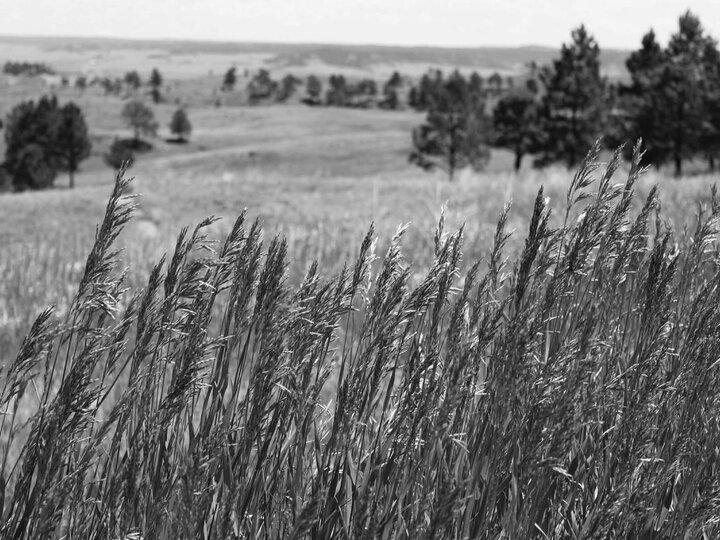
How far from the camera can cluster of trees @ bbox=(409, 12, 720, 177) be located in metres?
66.7

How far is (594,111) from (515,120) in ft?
66.1

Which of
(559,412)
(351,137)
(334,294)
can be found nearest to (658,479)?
(559,412)

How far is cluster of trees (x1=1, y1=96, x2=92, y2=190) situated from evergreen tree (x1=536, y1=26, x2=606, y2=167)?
61828 millimetres

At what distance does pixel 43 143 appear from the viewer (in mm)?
113938

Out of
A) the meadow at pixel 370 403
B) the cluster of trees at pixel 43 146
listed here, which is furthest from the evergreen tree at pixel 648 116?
Result: the meadow at pixel 370 403

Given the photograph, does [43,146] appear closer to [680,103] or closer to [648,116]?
[648,116]

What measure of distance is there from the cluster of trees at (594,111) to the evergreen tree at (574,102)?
0.09 meters

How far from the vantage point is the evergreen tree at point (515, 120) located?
92938mm

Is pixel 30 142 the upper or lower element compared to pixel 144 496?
lower

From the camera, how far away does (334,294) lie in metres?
2.04

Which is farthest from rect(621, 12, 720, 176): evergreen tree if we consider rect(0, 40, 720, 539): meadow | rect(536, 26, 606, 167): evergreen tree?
rect(0, 40, 720, 539): meadow

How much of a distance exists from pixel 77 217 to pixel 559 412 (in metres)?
18.5

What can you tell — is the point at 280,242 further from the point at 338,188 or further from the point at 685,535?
the point at 338,188

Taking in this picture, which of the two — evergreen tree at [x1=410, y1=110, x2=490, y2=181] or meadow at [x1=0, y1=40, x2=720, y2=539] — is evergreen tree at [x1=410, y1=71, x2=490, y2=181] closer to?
evergreen tree at [x1=410, y1=110, x2=490, y2=181]
